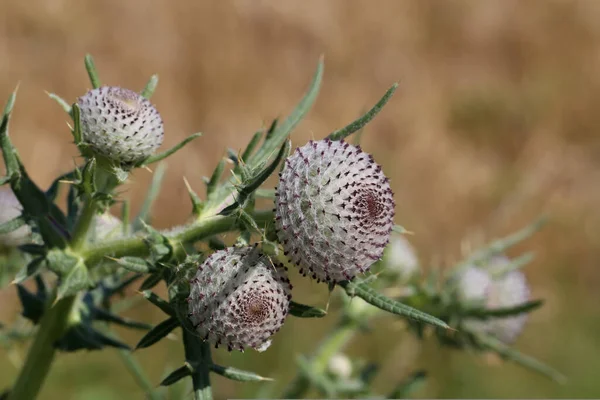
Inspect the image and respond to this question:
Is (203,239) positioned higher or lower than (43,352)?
higher

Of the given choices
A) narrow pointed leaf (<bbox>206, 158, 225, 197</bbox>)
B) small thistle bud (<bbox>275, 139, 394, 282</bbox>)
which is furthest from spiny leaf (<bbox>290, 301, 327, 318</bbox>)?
narrow pointed leaf (<bbox>206, 158, 225, 197</bbox>)

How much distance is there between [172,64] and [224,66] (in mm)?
1203

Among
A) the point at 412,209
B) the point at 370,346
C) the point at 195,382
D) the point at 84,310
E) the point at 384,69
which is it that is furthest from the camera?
the point at 384,69

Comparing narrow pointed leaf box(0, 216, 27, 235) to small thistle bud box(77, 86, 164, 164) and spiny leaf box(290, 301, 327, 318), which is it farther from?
spiny leaf box(290, 301, 327, 318)

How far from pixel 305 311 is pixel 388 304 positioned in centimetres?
31

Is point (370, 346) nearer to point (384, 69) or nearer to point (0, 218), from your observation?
point (0, 218)

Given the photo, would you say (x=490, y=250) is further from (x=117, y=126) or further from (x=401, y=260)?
(x=117, y=126)

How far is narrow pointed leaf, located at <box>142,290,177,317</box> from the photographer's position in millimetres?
2199

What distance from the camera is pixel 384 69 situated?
17.7m

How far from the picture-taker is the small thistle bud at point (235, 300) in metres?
2.15

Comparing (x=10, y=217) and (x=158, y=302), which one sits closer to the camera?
(x=158, y=302)

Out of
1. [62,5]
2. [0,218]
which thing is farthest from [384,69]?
[0,218]

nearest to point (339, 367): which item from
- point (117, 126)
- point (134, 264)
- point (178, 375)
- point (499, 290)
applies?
point (499, 290)

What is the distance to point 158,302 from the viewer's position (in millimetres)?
2246
